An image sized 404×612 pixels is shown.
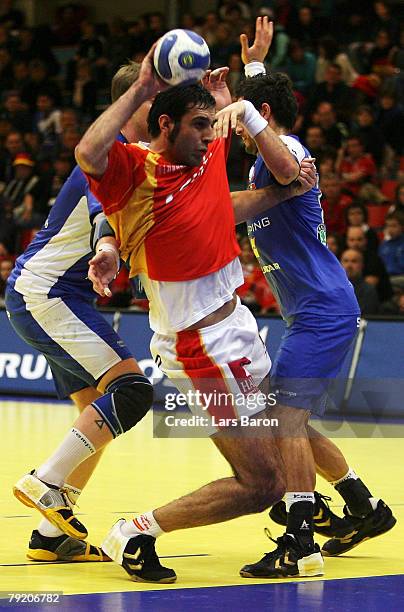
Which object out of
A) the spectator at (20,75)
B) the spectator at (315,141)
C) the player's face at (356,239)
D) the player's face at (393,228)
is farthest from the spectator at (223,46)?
the player's face at (356,239)

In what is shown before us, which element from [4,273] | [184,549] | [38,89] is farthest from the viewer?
[38,89]

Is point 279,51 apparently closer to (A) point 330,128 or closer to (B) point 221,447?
(A) point 330,128

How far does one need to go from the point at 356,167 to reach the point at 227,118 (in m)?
11.4

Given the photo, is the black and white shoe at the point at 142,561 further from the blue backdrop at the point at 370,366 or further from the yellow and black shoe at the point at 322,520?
the blue backdrop at the point at 370,366

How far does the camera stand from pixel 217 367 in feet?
19.8

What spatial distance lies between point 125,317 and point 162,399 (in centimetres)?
119

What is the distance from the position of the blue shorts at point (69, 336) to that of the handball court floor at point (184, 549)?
3.02 feet

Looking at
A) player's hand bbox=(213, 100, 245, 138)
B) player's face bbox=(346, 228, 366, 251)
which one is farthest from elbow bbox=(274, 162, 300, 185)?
player's face bbox=(346, 228, 366, 251)

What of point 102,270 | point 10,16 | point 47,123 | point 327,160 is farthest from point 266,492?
point 10,16

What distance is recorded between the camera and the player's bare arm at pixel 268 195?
20.6 ft

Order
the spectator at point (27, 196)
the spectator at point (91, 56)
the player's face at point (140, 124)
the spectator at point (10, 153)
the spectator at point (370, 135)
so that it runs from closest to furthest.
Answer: the player's face at point (140, 124) → the spectator at point (370, 135) → the spectator at point (27, 196) → the spectator at point (10, 153) → the spectator at point (91, 56)

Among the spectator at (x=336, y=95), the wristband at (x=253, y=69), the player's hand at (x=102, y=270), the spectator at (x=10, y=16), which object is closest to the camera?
the player's hand at (x=102, y=270)

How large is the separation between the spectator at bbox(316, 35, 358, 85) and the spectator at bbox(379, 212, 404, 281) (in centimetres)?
454

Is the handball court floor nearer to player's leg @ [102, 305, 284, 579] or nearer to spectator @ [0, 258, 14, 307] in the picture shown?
player's leg @ [102, 305, 284, 579]
